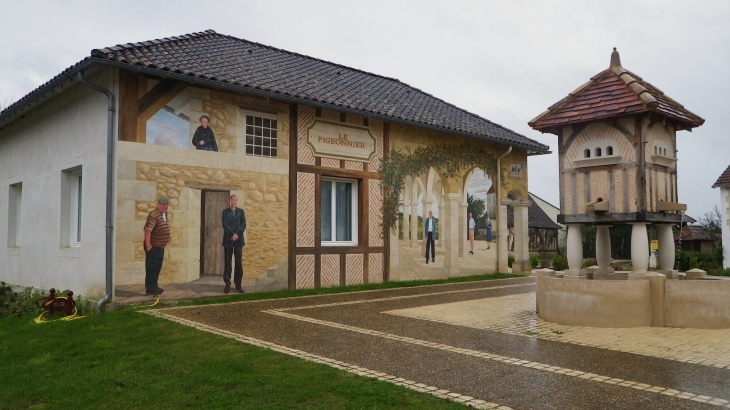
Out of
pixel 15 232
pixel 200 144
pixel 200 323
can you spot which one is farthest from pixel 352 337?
pixel 15 232

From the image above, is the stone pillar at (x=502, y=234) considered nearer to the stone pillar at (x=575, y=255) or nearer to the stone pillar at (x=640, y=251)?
the stone pillar at (x=575, y=255)

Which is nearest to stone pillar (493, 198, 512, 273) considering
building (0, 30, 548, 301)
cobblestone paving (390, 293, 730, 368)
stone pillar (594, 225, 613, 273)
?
building (0, 30, 548, 301)

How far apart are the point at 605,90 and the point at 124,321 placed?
785cm

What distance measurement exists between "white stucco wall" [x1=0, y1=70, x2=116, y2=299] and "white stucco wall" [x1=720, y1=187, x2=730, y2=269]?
2571cm

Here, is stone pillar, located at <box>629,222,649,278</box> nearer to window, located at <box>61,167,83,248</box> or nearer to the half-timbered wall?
the half-timbered wall

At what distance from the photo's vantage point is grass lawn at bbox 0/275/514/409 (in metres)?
4.38

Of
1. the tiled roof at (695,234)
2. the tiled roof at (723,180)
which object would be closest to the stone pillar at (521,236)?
the tiled roof at (723,180)

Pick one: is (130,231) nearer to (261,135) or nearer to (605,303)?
(261,135)

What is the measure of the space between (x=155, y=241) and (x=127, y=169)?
1.32m

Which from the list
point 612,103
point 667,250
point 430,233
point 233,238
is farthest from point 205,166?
point 667,250

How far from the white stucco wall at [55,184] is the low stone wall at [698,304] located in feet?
28.9

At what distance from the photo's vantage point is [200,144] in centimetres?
1070

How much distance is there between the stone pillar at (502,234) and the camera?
16.7m

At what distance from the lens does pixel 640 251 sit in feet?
26.5
